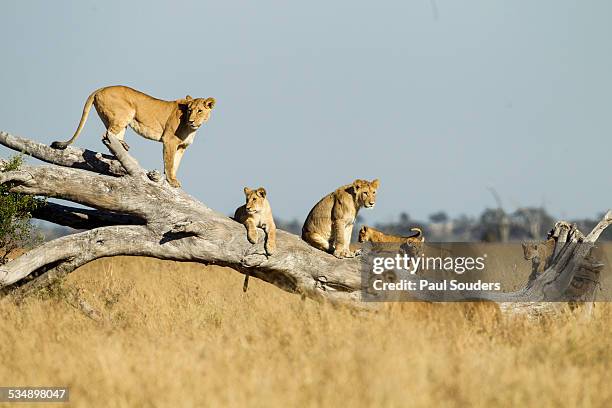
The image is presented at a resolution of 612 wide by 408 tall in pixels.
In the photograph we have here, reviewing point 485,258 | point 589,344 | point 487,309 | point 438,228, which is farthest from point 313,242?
point 438,228

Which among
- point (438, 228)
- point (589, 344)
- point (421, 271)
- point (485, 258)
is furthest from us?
point (438, 228)

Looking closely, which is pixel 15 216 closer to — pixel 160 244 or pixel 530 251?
pixel 160 244

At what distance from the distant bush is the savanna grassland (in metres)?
0.86

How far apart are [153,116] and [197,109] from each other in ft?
1.85

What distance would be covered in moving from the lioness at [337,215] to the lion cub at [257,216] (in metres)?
0.69

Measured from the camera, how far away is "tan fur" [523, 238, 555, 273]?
43.1ft

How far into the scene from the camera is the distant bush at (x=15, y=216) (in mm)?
10383

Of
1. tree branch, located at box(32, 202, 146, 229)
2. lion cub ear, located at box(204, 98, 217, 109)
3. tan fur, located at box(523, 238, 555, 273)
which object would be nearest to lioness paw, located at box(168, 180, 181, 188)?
tree branch, located at box(32, 202, 146, 229)

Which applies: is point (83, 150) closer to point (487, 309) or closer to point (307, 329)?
point (307, 329)

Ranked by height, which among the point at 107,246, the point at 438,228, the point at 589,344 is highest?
the point at 438,228

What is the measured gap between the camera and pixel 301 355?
286 inches

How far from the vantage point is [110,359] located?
7.14m

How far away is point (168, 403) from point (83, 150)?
16.8 ft

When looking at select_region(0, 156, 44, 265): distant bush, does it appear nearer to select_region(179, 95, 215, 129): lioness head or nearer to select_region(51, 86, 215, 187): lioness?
select_region(51, 86, 215, 187): lioness
